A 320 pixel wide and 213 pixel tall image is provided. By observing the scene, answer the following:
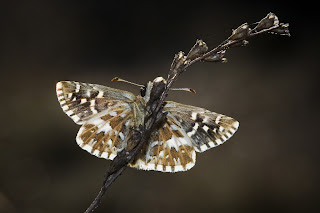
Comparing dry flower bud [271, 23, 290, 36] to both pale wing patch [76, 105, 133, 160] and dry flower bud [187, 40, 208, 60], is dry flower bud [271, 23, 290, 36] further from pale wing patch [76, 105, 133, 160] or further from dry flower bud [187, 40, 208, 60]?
pale wing patch [76, 105, 133, 160]

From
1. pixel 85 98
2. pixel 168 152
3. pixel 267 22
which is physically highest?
pixel 267 22

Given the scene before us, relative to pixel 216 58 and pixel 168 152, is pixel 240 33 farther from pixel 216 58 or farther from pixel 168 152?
pixel 168 152

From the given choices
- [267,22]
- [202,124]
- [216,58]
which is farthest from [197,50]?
[202,124]

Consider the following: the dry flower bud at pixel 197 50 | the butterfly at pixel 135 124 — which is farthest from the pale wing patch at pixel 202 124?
the dry flower bud at pixel 197 50

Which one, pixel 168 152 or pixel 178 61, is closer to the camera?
pixel 178 61

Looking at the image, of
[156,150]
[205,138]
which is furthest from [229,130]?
[156,150]

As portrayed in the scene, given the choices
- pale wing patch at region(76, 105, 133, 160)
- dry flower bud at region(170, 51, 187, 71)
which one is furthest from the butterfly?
dry flower bud at region(170, 51, 187, 71)

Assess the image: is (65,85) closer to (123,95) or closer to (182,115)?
(123,95)
